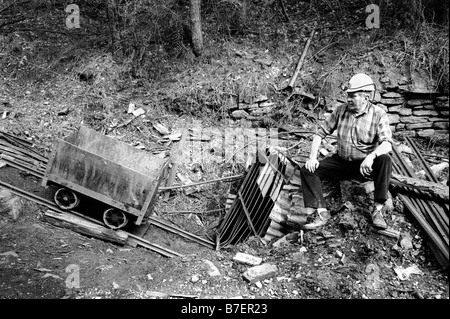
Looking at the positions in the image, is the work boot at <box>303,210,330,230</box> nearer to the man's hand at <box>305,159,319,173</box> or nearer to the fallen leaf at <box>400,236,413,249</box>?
the man's hand at <box>305,159,319,173</box>

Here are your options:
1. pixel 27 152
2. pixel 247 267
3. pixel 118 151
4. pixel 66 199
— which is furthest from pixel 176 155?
pixel 247 267

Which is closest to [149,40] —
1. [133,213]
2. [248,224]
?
[133,213]

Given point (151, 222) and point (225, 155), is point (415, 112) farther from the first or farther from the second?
point (151, 222)

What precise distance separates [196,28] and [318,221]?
20.8 ft

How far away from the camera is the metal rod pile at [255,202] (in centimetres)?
627

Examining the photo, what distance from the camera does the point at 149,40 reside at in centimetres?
1045

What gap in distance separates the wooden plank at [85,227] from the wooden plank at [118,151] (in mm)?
1451

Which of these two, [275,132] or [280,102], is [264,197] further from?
[280,102]

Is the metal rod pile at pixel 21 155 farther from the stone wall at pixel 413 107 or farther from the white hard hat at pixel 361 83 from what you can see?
the stone wall at pixel 413 107

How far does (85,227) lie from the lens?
21.4ft

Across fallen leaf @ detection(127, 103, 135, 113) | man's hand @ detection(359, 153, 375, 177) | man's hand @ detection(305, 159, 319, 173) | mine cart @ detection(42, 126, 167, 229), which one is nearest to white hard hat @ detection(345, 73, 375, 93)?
man's hand @ detection(359, 153, 375, 177)

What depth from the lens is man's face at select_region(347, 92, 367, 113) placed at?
15.9ft

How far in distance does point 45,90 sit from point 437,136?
941 cm

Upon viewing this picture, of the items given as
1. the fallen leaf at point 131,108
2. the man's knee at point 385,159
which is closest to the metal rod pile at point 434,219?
the man's knee at point 385,159
